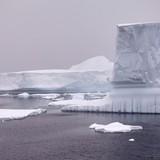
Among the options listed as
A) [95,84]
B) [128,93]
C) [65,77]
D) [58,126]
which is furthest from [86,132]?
[65,77]

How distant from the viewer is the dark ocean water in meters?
10.7

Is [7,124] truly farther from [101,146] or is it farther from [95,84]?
[95,84]

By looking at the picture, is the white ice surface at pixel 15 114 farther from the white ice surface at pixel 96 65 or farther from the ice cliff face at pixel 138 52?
the white ice surface at pixel 96 65

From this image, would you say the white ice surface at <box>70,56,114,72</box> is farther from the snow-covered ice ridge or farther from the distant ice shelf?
the distant ice shelf

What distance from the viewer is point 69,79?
138 feet

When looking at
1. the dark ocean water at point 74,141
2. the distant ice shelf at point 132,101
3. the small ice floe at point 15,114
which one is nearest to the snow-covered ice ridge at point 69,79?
the small ice floe at point 15,114

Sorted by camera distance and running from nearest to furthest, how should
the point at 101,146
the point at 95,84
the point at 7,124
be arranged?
the point at 101,146 < the point at 7,124 < the point at 95,84

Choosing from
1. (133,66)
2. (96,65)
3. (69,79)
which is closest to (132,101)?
(133,66)

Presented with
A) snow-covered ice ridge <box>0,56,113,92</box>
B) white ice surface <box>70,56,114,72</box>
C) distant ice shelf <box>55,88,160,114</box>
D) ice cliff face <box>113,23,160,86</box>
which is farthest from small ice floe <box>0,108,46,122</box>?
white ice surface <box>70,56,114,72</box>

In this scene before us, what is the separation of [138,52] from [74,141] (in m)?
9.15

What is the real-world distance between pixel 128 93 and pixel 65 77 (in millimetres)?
23152

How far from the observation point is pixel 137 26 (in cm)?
2006

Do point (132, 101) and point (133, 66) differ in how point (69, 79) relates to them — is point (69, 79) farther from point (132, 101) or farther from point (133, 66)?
point (132, 101)

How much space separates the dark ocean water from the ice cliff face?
2.99 m
